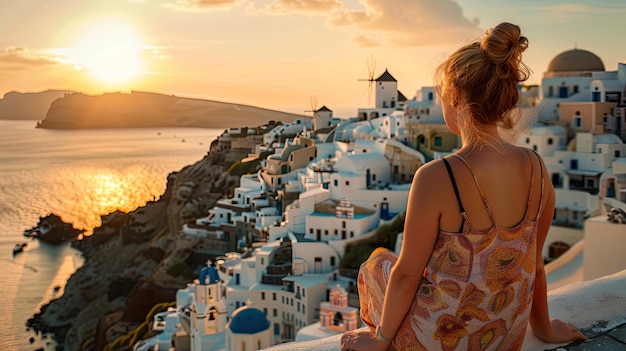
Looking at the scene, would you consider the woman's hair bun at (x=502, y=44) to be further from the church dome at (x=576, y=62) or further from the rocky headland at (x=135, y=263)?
the church dome at (x=576, y=62)

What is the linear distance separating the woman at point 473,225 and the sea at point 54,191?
15997 millimetres

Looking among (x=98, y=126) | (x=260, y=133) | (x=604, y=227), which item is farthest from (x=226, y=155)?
(x=98, y=126)

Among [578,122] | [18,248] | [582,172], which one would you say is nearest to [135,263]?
[18,248]

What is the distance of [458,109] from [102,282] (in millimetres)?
26441

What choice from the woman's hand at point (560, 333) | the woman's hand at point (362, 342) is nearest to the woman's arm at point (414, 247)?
the woman's hand at point (362, 342)

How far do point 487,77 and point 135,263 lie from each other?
26.0 meters

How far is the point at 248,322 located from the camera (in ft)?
34.9

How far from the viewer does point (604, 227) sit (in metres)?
3.94

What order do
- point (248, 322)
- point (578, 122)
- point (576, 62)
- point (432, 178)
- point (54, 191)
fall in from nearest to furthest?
point (432, 178), point (248, 322), point (578, 122), point (576, 62), point (54, 191)

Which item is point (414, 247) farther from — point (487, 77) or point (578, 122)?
point (578, 122)

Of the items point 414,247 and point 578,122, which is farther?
point 578,122

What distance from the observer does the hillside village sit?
12.0 m

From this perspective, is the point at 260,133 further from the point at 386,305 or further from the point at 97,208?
the point at 386,305

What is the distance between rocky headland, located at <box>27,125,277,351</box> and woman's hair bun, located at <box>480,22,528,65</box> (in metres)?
18.9
